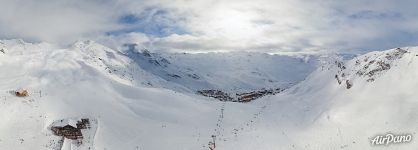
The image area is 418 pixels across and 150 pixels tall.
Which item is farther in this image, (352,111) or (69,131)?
(352,111)

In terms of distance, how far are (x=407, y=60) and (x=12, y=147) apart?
111 feet

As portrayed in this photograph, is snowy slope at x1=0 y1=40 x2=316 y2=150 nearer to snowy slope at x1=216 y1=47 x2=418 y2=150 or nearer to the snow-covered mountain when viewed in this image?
the snow-covered mountain

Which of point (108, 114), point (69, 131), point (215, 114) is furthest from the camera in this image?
point (215, 114)

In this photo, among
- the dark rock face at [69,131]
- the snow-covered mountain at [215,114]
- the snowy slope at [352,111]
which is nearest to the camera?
the snowy slope at [352,111]

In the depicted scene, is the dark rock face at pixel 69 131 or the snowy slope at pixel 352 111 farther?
the dark rock face at pixel 69 131

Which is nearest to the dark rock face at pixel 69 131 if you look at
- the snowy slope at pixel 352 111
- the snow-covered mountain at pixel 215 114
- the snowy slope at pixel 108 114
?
the snow-covered mountain at pixel 215 114

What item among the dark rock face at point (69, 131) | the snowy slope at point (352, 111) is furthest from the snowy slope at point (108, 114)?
the snowy slope at point (352, 111)

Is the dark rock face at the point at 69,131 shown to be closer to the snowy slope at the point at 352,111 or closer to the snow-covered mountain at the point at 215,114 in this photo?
the snow-covered mountain at the point at 215,114

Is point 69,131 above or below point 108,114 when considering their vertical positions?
below

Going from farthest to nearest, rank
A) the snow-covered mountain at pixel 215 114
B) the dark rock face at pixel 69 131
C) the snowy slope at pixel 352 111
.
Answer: the dark rock face at pixel 69 131 → the snow-covered mountain at pixel 215 114 → the snowy slope at pixel 352 111

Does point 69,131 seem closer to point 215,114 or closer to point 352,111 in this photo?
point 215,114

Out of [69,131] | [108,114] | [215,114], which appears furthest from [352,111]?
[69,131]

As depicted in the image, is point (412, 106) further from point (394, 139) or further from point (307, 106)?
point (307, 106)

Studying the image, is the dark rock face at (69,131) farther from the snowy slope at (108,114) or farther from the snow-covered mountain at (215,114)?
the snowy slope at (108,114)
